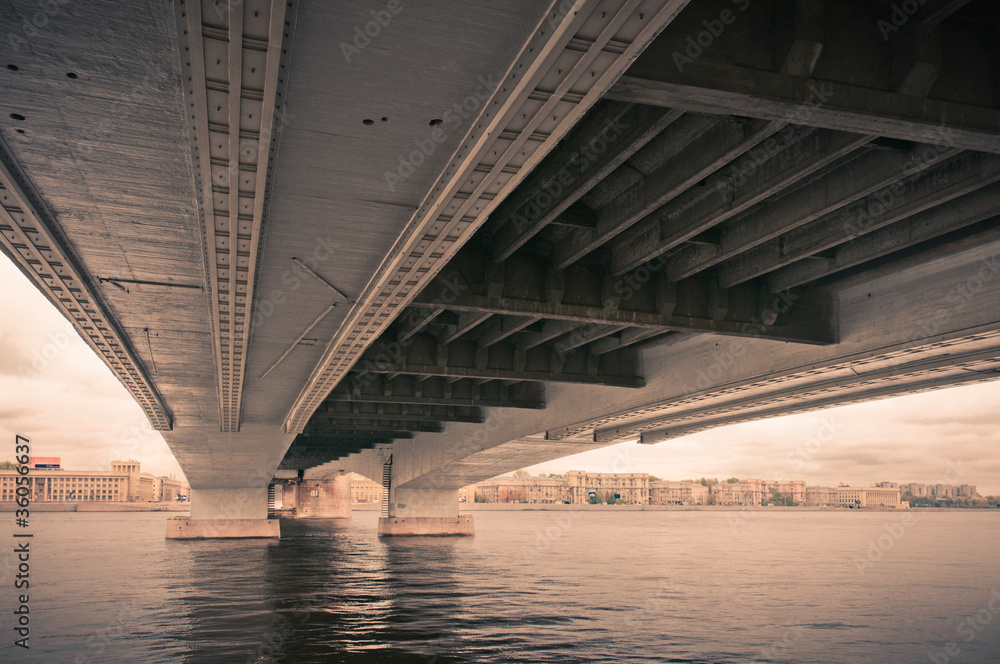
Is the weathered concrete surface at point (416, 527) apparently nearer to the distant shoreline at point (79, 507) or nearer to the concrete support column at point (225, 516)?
the concrete support column at point (225, 516)

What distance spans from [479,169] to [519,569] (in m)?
32.7

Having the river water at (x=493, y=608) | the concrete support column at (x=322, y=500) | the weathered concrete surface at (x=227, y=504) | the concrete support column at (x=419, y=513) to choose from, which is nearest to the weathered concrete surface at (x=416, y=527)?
the concrete support column at (x=419, y=513)

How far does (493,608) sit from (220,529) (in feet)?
120

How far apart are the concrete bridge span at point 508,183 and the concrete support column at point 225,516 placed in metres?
34.9

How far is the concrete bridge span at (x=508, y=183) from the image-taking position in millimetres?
6633

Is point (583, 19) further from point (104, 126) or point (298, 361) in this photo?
point (298, 361)

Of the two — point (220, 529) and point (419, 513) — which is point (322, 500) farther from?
point (220, 529)

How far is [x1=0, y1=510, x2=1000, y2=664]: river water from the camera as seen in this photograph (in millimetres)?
18172

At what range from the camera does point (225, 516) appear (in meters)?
56.1

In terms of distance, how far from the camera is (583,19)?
230 inches

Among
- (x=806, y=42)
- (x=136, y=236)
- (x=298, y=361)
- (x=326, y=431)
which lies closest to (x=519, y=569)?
(x=326, y=431)

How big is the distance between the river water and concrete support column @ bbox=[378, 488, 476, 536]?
36.6ft

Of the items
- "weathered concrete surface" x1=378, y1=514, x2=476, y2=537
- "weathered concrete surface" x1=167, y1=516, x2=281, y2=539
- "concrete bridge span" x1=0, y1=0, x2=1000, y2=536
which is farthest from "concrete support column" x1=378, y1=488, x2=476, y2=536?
"concrete bridge span" x1=0, y1=0, x2=1000, y2=536

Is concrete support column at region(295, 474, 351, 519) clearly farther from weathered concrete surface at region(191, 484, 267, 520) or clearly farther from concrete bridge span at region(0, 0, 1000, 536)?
concrete bridge span at region(0, 0, 1000, 536)
